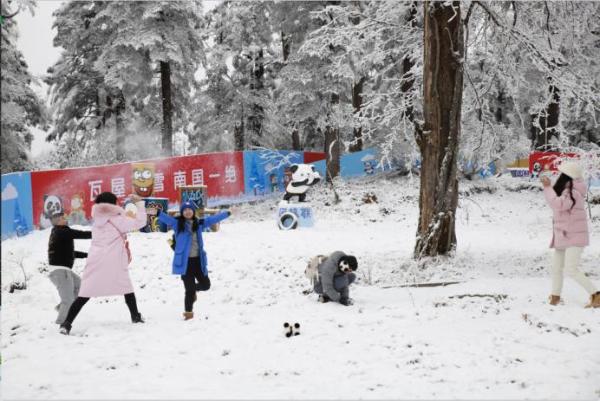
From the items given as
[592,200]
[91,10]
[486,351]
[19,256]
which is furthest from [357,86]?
[486,351]

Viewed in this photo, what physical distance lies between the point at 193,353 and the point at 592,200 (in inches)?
681

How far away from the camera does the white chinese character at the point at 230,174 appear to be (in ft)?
63.8

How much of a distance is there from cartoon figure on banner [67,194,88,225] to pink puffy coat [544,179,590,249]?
40.3ft

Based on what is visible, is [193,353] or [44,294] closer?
[193,353]

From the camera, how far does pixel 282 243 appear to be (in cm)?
1168

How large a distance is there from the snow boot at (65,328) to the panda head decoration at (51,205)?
7.95 metres

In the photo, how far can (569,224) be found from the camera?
636cm

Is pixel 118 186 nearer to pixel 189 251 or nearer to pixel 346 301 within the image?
pixel 189 251

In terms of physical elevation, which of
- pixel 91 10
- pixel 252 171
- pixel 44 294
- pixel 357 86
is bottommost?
pixel 44 294

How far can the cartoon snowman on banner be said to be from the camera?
14.1 meters

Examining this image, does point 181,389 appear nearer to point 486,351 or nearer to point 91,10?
point 486,351

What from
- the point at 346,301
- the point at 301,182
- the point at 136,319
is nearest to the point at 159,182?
the point at 301,182

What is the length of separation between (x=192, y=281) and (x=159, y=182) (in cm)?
1093

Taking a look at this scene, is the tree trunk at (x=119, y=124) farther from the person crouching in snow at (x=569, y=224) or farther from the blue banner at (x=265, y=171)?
the person crouching in snow at (x=569, y=224)
